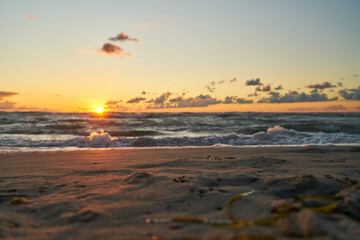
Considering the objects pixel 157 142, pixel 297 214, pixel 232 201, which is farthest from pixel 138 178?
pixel 157 142

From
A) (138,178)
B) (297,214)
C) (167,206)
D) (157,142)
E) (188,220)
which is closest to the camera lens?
(297,214)

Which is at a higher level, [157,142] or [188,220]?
[188,220]

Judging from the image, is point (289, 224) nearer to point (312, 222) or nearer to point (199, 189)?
point (312, 222)

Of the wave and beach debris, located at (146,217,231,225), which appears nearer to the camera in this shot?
beach debris, located at (146,217,231,225)

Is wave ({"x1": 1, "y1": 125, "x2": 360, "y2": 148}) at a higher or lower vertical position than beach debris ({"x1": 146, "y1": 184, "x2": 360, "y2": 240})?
lower

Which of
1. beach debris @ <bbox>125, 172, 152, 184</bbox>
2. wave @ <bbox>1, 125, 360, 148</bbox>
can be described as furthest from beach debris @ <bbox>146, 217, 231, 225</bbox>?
wave @ <bbox>1, 125, 360, 148</bbox>

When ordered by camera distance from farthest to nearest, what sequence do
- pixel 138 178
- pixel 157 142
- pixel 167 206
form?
pixel 157 142 < pixel 138 178 < pixel 167 206

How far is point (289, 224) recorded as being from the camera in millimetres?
1729

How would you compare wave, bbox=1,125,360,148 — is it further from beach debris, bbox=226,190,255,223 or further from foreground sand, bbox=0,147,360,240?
beach debris, bbox=226,190,255,223

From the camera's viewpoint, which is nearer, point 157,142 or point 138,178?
point 138,178

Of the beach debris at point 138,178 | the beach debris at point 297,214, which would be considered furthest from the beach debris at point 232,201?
the beach debris at point 138,178

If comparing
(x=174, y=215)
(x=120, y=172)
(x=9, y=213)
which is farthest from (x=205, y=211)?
(x=120, y=172)

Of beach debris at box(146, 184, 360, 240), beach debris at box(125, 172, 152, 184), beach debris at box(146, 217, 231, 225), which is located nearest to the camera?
beach debris at box(146, 184, 360, 240)

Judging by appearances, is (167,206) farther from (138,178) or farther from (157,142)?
(157,142)
